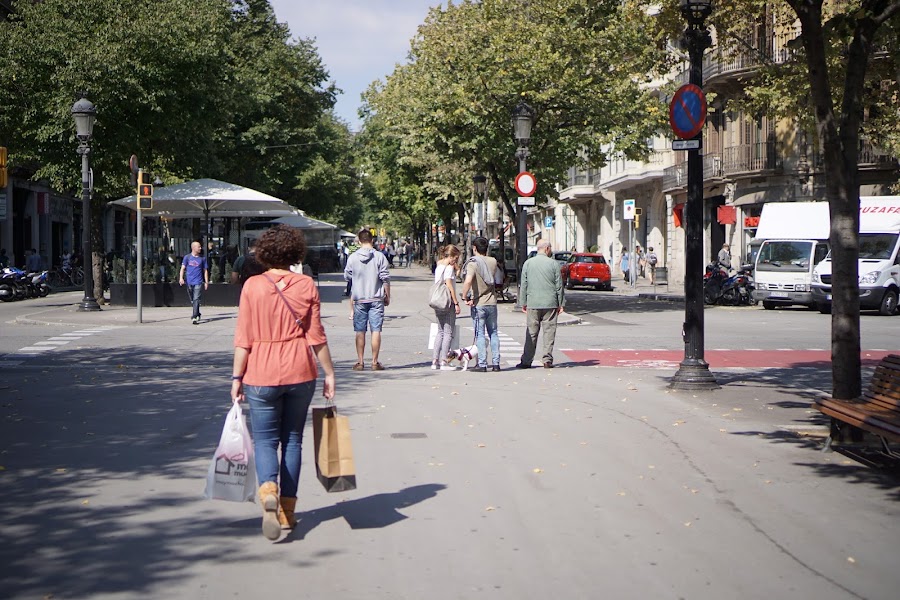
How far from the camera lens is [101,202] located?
34.8 metres

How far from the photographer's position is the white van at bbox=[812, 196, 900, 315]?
98.3ft

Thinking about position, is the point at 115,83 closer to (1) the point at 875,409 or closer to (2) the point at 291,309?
(1) the point at 875,409

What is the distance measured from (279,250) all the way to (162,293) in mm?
25096

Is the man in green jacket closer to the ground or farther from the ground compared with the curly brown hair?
closer to the ground

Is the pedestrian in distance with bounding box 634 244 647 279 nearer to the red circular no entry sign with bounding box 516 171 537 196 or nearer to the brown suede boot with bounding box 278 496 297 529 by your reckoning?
the red circular no entry sign with bounding box 516 171 537 196

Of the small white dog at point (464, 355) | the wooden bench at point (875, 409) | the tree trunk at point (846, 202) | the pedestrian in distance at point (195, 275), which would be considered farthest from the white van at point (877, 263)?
the wooden bench at point (875, 409)

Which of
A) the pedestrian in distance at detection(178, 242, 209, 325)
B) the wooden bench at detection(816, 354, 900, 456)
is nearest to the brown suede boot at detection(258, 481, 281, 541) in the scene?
the wooden bench at detection(816, 354, 900, 456)

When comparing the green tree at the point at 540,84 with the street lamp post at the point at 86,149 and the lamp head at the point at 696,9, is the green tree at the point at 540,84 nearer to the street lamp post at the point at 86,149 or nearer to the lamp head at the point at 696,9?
the street lamp post at the point at 86,149

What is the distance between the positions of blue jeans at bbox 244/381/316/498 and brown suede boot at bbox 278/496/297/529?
0.11 ft

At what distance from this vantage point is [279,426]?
647 centimetres

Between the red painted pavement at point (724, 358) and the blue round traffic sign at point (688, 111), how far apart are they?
4.18 metres

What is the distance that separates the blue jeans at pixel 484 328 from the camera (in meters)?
15.7

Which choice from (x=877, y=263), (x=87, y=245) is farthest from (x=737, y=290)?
(x=87, y=245)

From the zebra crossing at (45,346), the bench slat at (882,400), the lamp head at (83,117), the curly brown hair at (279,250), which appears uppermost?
the lamp head at (83,117)
